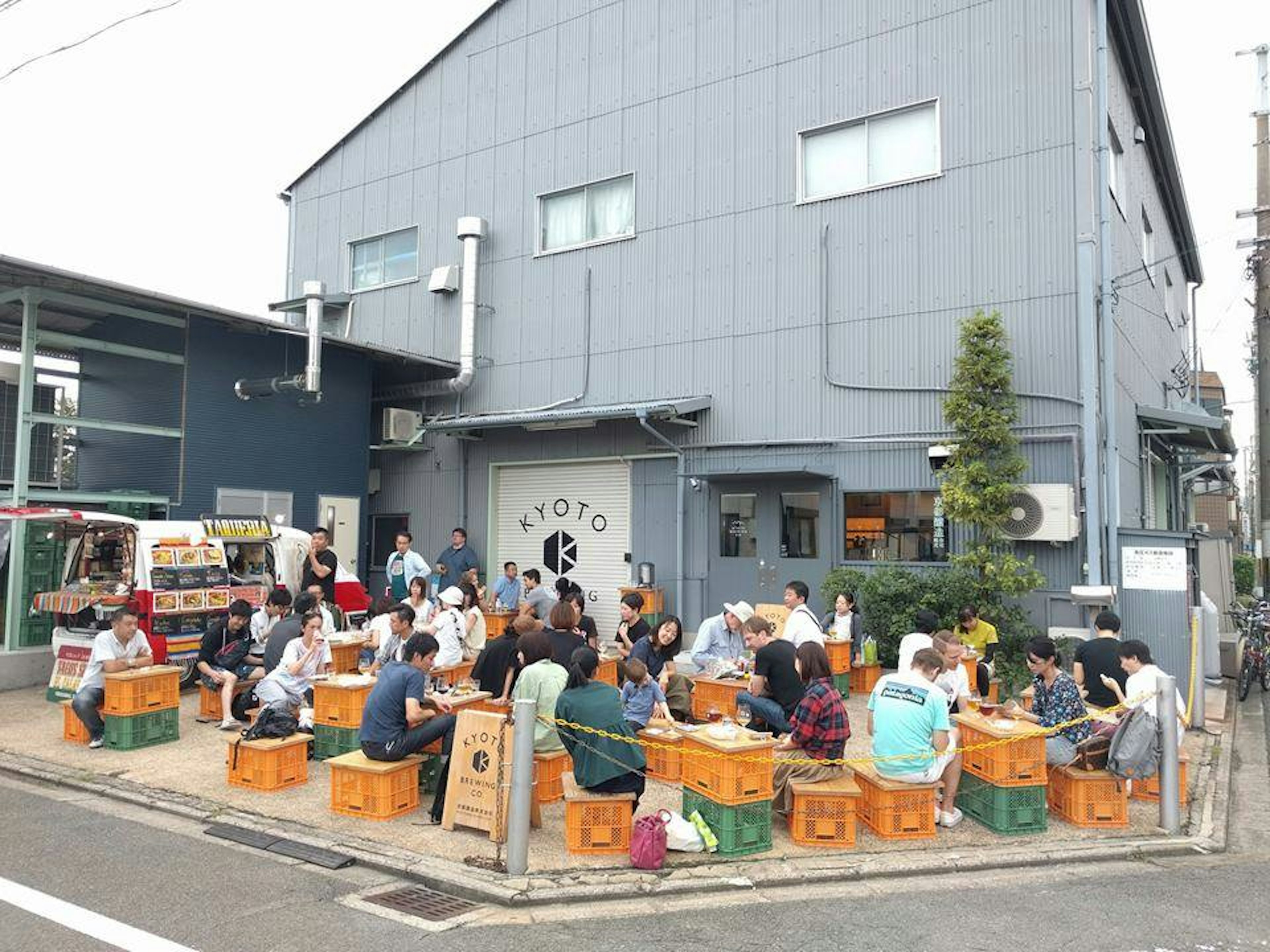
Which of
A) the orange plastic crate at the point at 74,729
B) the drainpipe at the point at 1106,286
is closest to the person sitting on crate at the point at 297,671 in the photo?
the orange plastic crate at the point at 74,729

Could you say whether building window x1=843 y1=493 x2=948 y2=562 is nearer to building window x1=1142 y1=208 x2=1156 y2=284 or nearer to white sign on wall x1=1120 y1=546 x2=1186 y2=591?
white sign on wall x1=1120 y1=546 x2=1186 y2=591

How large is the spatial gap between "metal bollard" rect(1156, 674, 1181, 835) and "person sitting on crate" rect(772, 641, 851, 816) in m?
2.49

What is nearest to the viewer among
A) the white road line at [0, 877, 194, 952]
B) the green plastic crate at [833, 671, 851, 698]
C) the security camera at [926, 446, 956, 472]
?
the white road line at [0, 877, 194, 952]

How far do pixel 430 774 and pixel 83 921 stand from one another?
300 centimetres

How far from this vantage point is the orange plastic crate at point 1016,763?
6.92 meters

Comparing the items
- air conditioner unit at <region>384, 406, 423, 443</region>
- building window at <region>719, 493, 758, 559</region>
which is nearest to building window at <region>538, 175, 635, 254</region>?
air conditioner unit at <region>384, 406, 423, 443</region>

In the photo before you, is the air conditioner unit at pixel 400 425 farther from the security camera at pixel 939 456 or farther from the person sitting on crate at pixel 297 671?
the security camera at pixel 939 456

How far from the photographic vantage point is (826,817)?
6590 mm

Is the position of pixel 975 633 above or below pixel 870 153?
below

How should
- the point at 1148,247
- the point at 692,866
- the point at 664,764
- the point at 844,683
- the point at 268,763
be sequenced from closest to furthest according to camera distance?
the point at 692,866, the point at 268,763, the point at 664,764, the point at 844,683, the point at 1148,247

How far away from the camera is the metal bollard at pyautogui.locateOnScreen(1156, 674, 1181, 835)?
23.1ft

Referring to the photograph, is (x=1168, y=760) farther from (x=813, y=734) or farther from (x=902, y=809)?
(x=813, y=734)

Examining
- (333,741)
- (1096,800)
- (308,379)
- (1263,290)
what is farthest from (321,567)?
(1263,290)

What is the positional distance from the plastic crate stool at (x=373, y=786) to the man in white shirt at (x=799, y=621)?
3.93 m
